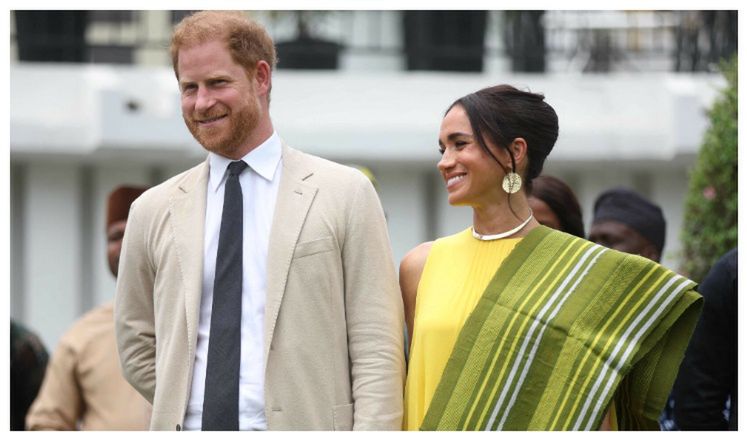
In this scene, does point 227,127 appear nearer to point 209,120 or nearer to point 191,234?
point 209,120

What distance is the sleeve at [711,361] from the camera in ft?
16.3

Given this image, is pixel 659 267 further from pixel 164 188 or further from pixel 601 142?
pixel 601 142

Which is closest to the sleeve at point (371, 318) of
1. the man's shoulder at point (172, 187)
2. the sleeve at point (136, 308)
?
the man's shoulder at point (172, 187)

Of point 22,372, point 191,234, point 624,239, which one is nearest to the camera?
point 191,234

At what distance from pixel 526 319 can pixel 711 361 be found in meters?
1.30

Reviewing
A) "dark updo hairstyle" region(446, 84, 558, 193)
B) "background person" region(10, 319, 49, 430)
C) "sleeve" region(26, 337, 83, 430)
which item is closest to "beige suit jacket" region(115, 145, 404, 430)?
"dark updo hairstyle" region(446, 84, 558, 193)

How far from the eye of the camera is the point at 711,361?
16.5 ft

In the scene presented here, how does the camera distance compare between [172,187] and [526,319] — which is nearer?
[526,319]

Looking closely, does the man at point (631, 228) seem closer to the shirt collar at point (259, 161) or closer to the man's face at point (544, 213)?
the man's face at point (544, 213)

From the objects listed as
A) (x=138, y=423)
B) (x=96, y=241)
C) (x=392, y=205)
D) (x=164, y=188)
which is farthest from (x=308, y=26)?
(x=164, y=188)

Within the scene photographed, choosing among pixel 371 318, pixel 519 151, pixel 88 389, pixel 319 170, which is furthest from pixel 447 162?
pixel 88 389

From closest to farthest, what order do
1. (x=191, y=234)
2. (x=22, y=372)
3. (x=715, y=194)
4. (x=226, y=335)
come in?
(x=226, y=335) < (x=191, y=234) < (x=22, y=372) < (x=715, y=194)

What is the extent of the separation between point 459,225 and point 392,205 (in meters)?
0.49

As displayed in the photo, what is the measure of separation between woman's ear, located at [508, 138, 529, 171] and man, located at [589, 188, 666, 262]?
1822mm
